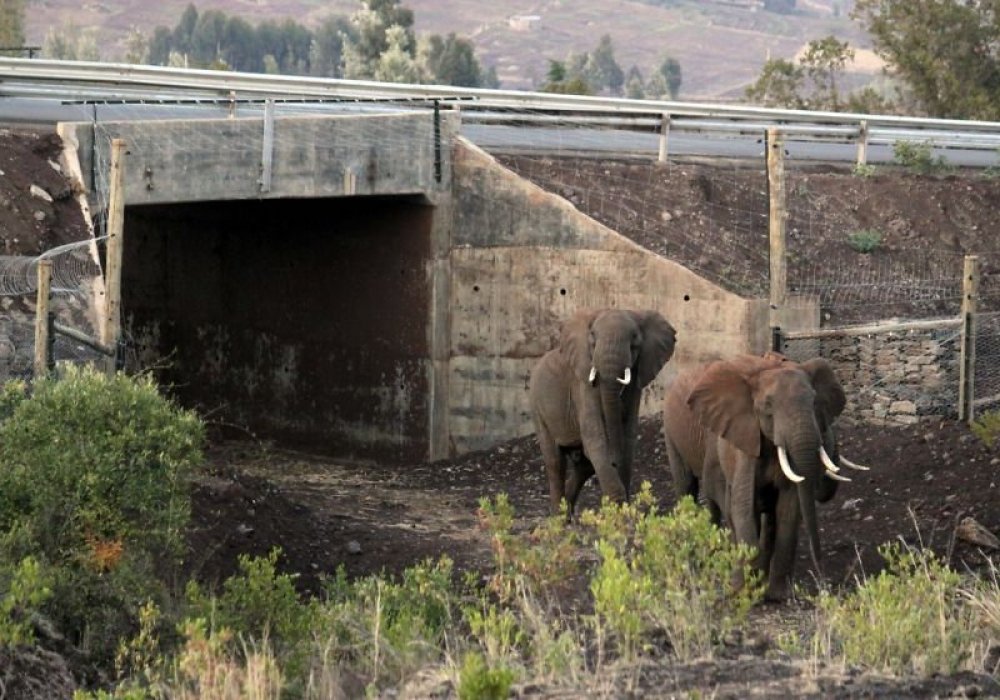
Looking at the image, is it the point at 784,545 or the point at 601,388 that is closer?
the point at 784,545

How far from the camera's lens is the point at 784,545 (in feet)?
48.7

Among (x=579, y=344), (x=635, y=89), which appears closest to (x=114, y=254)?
(x=579, y=344)

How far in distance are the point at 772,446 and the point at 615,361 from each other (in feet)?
10.7

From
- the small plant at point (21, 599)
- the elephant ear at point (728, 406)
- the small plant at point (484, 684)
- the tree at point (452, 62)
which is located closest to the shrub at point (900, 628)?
the small plant at point (484, 684)

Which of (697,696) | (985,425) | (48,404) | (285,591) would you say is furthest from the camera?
(985,425)

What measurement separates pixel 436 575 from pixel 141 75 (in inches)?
535

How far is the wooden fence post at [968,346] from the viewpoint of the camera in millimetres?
19922

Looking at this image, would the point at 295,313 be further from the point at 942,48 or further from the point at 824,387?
the point at 942,48

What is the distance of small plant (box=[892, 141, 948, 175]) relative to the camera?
28.5 meters

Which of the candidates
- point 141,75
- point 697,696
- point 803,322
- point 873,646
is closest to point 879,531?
point 803,322

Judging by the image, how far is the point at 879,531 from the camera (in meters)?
17.5

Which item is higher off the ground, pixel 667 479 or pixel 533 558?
pixel 533 558

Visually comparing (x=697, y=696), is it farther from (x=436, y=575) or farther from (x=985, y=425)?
(x=985, y=425)

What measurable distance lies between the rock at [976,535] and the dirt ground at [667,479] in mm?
88
